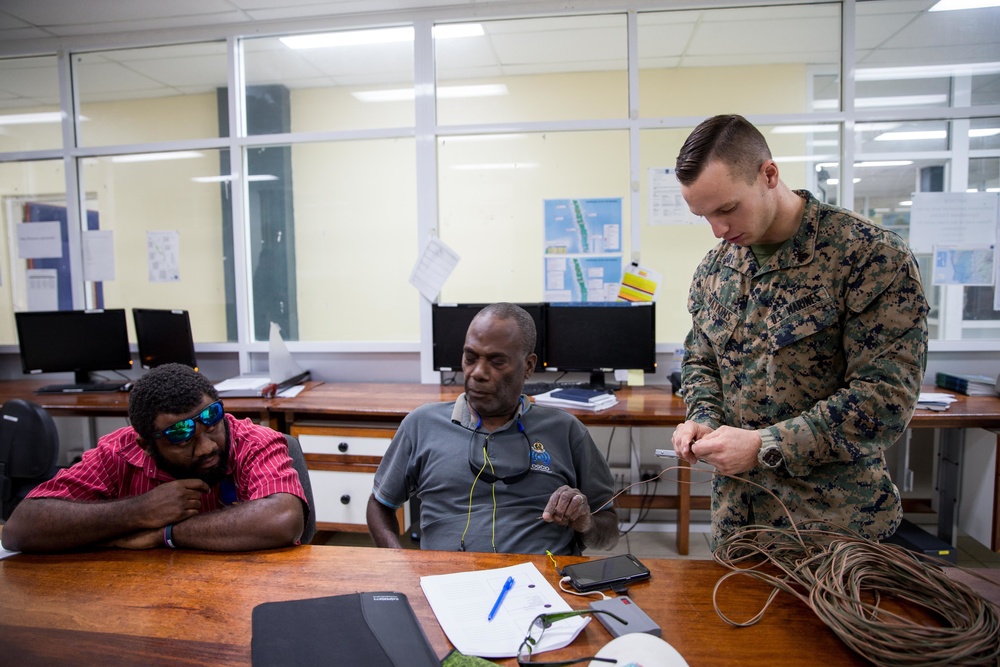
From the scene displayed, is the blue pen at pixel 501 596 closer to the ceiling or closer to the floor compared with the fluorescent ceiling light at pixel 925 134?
closer to the floor

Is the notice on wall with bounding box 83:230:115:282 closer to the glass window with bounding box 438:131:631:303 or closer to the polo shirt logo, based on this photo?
the glass window with bounding box 438:131:631:303

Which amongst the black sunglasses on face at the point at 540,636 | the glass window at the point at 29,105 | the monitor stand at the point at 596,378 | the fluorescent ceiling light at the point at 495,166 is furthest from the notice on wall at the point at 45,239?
the black sunglasses on face at the point at 540,636

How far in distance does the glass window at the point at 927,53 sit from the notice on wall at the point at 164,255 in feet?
14.4

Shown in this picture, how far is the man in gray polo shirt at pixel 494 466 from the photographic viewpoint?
142 centimetres

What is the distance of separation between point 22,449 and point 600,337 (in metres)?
2.71

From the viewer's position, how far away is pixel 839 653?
83 centimetres

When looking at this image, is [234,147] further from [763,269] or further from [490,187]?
[763,269]

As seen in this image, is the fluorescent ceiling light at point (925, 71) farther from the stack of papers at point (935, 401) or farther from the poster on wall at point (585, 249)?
the stack of papers at point (935, 401)

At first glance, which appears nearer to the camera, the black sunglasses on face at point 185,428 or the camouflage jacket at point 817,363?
the camouflage jacket at point 817,363

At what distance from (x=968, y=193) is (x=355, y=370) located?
3.72 metres

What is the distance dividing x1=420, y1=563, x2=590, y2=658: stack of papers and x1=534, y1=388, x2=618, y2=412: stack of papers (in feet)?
5.05

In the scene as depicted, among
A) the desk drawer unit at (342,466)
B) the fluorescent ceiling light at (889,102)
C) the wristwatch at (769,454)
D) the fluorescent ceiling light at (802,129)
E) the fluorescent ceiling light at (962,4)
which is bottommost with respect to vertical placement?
the desk drawer unit at (342,466)

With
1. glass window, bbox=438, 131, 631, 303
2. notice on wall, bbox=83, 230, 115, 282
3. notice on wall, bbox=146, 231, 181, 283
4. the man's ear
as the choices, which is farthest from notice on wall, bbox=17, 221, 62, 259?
the man's ear

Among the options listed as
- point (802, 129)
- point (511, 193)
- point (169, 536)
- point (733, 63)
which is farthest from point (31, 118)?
point (802, 129)
